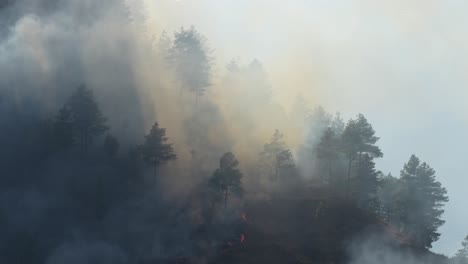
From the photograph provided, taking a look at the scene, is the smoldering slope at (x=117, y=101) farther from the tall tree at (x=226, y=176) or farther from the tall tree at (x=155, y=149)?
the tall tree at (x=226, y=176)

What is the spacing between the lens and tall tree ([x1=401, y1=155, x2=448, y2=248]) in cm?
10012

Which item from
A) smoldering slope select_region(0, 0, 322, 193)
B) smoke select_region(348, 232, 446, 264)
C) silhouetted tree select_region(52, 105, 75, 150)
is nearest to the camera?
smoke select_region(348, 232, 446, 264)

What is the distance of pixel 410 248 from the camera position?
9169cm

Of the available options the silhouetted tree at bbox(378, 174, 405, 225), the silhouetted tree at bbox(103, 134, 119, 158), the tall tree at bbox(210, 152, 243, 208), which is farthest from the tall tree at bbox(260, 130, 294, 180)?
the silhouetted tree at bbox(103, 134, 119, 158)

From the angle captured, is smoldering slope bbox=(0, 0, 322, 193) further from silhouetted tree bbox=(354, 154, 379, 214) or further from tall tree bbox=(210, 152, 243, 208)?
silhouetted tree bbox=(354, 154, 379, 214)

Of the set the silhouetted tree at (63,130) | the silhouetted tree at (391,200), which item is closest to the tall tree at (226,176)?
the silhouetted tree at (391,200)

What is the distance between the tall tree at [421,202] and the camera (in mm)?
100125

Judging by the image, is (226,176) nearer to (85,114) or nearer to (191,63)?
(85,114)

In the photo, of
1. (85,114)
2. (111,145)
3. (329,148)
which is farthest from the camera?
(111,145)

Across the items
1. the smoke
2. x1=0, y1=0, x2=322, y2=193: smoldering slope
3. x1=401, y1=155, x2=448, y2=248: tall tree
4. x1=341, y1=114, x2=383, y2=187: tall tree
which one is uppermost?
x1=0, y1=0, x2=322, y2=193: smoldering slope

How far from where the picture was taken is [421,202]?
329 feet

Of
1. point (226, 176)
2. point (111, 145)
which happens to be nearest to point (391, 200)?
point (226, 176)

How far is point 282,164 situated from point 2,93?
5162cm

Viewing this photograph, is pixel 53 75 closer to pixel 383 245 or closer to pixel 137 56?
pixel 137 56
